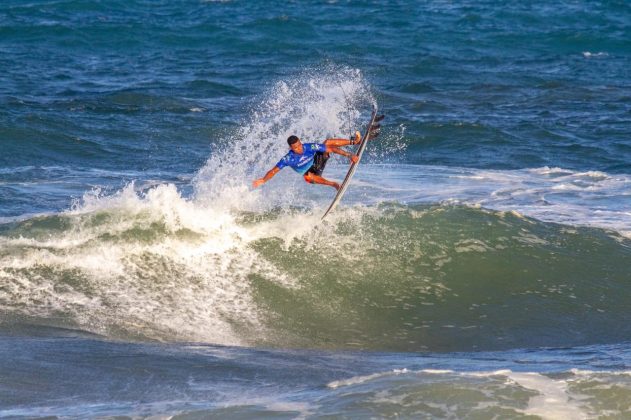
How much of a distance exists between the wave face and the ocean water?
0.13 feet

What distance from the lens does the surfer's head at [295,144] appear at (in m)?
12.7

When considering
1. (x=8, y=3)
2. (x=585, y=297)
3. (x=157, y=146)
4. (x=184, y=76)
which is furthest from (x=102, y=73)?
(x=585, y=297)

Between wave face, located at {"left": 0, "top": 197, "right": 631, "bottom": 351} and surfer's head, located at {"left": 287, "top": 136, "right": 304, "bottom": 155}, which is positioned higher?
surfer's head, located at {"left": 287, "top": 136, "right": 304, "bottom": 155}

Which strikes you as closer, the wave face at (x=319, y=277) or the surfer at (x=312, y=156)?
the wave face at (x=319, y=277)

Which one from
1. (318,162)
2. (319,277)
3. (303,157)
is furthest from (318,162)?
(319,277)

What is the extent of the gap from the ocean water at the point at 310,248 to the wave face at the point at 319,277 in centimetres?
4

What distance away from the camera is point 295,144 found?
12.7 m

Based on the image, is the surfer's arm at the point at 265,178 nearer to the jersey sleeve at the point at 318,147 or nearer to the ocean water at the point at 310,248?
the jersey sleeve at the point at 318,147

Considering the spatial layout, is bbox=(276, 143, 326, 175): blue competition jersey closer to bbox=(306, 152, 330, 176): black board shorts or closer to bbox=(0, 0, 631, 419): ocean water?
bbox=(306, 152, 330, 176): black board shorts

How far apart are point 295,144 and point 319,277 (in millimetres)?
1816

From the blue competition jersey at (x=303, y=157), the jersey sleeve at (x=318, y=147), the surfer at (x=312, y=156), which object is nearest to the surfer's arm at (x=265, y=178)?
the surfer at (x=312, y=156)

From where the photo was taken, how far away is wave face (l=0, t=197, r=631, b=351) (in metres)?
11.3

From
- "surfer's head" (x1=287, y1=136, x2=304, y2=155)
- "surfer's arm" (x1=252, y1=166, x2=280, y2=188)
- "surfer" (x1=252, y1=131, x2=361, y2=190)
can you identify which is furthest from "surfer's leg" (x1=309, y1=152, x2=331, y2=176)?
"surfer's arm" (x1=252, y1=166, x2=280, y2=188)

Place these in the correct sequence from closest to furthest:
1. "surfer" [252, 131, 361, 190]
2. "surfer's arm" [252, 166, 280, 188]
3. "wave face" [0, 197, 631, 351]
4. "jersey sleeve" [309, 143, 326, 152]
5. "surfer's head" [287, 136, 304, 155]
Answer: "wave face" [0, 197, 631, 351], "surfer's arm" [252, 166, 280, 188], "surfer's head" [287, 136, 304, 155], "surfer" [252, 131, 361, 190], "jersey sleeve" [309, 143, 326, 152]
